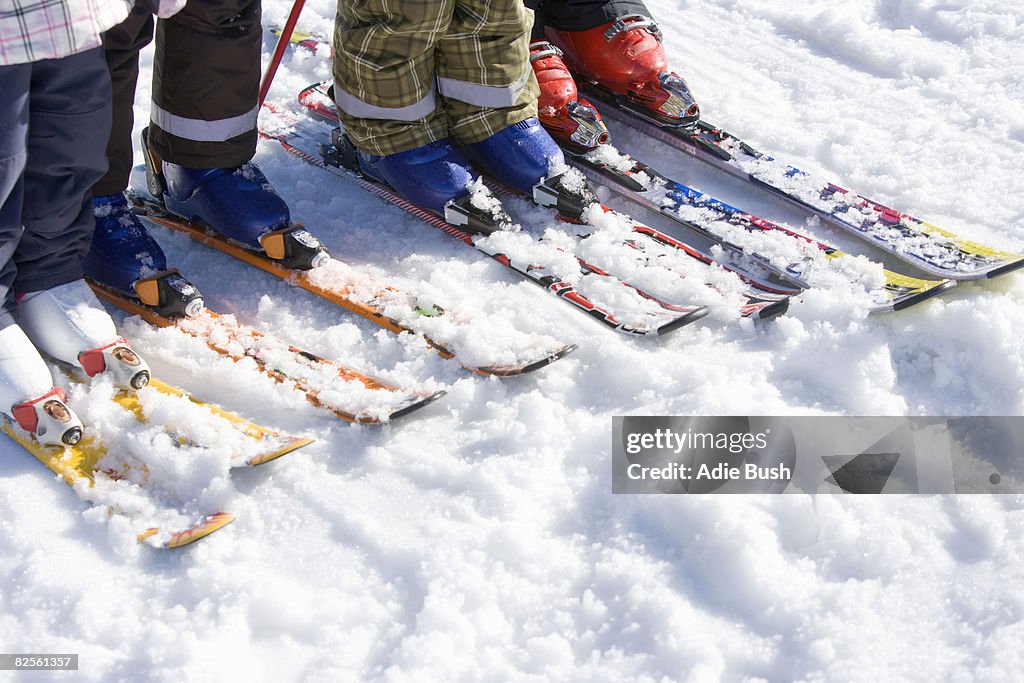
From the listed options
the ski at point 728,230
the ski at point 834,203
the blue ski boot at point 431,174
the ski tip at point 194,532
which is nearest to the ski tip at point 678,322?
the ski at point 728,230

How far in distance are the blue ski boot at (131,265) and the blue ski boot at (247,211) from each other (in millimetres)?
199

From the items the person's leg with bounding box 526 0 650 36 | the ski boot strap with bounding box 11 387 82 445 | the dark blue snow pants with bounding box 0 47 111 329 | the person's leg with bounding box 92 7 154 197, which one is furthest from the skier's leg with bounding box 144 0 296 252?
the person's leg with bounding box 526 0 650 36

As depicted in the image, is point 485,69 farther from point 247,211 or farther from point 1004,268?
point 1004,268

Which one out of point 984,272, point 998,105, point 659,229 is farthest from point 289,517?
point 998,105

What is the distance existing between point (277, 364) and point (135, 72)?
2.86 ft

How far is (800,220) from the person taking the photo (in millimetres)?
2943

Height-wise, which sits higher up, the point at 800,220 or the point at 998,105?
the point at 998,105

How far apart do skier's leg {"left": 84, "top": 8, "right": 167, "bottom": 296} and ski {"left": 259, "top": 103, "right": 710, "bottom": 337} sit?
0.79 m

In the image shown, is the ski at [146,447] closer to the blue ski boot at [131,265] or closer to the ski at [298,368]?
the ski at [298,368]

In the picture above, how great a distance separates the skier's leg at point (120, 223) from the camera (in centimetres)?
238

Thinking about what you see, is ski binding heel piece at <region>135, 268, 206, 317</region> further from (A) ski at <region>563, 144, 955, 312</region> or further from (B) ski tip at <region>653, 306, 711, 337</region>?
(A) ski at <region>563, 144, 955, 312</region>

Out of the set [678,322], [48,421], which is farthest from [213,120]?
[678,322]

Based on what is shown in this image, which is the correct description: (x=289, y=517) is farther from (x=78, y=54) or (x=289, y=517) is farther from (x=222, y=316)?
(x=78, y=54)

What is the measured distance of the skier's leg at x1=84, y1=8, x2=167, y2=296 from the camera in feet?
7.80
